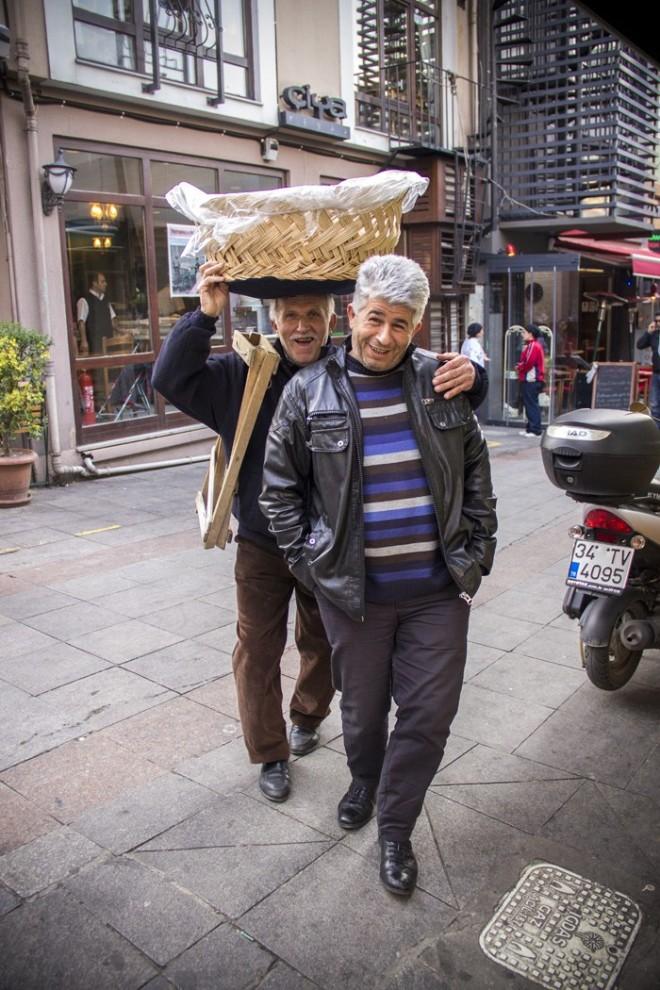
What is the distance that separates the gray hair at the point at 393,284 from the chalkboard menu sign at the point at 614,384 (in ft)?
35.8

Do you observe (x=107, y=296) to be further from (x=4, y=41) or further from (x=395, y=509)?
(x=395, y=509)

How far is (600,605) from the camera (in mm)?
4051

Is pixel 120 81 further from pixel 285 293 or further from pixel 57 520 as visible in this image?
pixel 285 293

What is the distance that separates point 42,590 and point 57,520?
2207mm

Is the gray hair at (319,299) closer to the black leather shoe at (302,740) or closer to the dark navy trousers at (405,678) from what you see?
the dark navy trousers at (405,678)

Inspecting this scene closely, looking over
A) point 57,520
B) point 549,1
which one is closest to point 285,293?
point 57,520

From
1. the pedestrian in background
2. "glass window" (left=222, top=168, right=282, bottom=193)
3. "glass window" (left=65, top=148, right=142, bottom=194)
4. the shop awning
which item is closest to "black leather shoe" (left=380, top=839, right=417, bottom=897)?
the pedestrian in background

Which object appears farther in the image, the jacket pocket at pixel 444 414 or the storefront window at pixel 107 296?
the storefront window at pixel 107 296

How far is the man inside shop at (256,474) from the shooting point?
3.06 metres

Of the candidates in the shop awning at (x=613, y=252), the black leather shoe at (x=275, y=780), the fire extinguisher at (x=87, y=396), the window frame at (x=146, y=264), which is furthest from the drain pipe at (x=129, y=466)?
the shop awning at (x=613, y=252)

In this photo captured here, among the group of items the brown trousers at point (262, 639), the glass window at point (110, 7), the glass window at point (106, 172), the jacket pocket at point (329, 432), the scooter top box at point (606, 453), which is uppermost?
the glass window at point (110, 7)

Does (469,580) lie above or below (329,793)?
above

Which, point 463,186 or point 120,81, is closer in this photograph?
point 120,81

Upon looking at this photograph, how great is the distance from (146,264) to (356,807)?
348 inches
